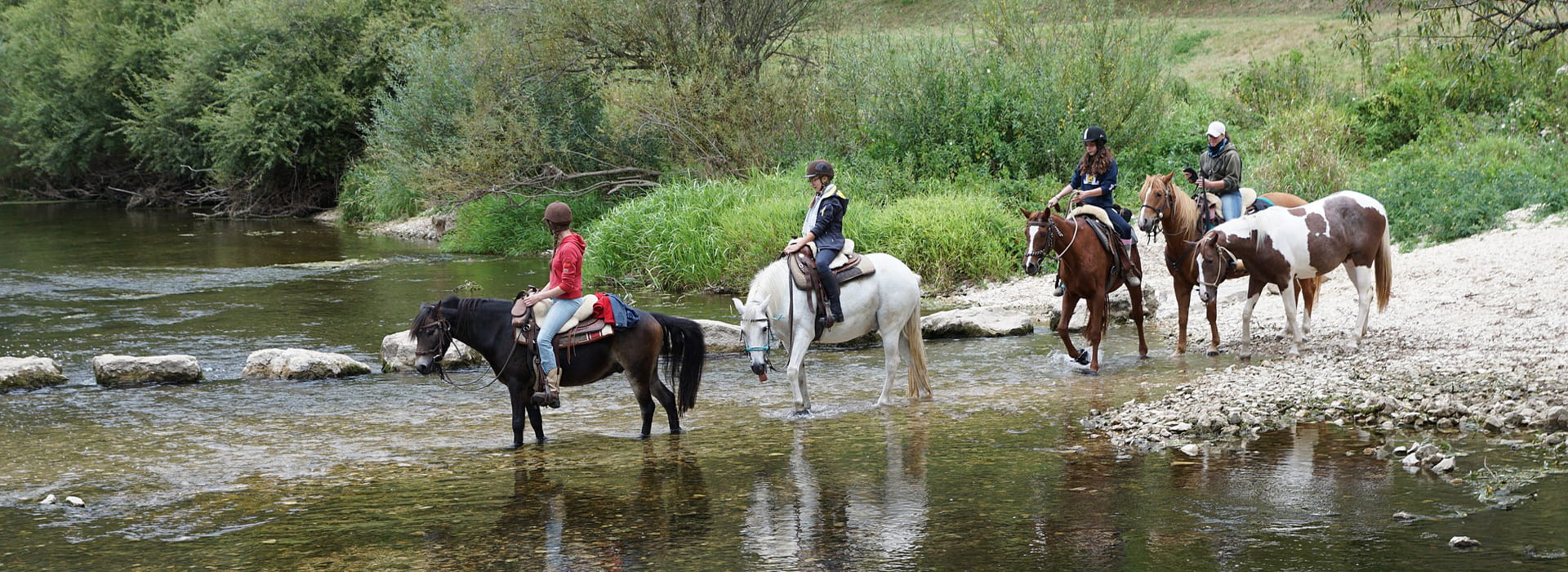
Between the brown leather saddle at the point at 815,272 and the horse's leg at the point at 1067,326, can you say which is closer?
the brown leather saddle at the point at 815,272

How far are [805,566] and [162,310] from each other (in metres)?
15.8

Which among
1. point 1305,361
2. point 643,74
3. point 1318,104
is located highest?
point 643,74

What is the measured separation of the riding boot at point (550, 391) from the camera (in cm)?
930

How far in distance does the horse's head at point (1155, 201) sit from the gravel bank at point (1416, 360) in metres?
1.53

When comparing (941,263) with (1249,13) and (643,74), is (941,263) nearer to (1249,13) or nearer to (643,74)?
(643,74)

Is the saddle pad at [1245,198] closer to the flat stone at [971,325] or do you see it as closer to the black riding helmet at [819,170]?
the flat stone at [971,325]

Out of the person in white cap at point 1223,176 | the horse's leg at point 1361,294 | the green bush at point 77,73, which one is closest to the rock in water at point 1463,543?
the horse's leg at point 1361,294

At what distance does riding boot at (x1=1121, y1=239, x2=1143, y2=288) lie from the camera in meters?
12.7

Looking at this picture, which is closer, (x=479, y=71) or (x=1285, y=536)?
(x=1285, y=536)

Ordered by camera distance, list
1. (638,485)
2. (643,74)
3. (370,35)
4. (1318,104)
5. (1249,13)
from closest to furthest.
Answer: (638,485) → (1318,104) → (643,74) → (370,35) → (1249,13)

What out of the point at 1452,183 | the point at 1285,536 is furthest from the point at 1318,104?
the point at 1285,536

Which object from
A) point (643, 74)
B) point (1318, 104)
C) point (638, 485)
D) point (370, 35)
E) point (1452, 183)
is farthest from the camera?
point (370, 35)

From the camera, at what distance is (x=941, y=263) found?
63.3 feet

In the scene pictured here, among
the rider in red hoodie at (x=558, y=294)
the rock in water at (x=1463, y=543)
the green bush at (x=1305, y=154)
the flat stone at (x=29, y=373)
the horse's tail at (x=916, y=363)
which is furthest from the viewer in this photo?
the green bush at (x=1305, y=154)
